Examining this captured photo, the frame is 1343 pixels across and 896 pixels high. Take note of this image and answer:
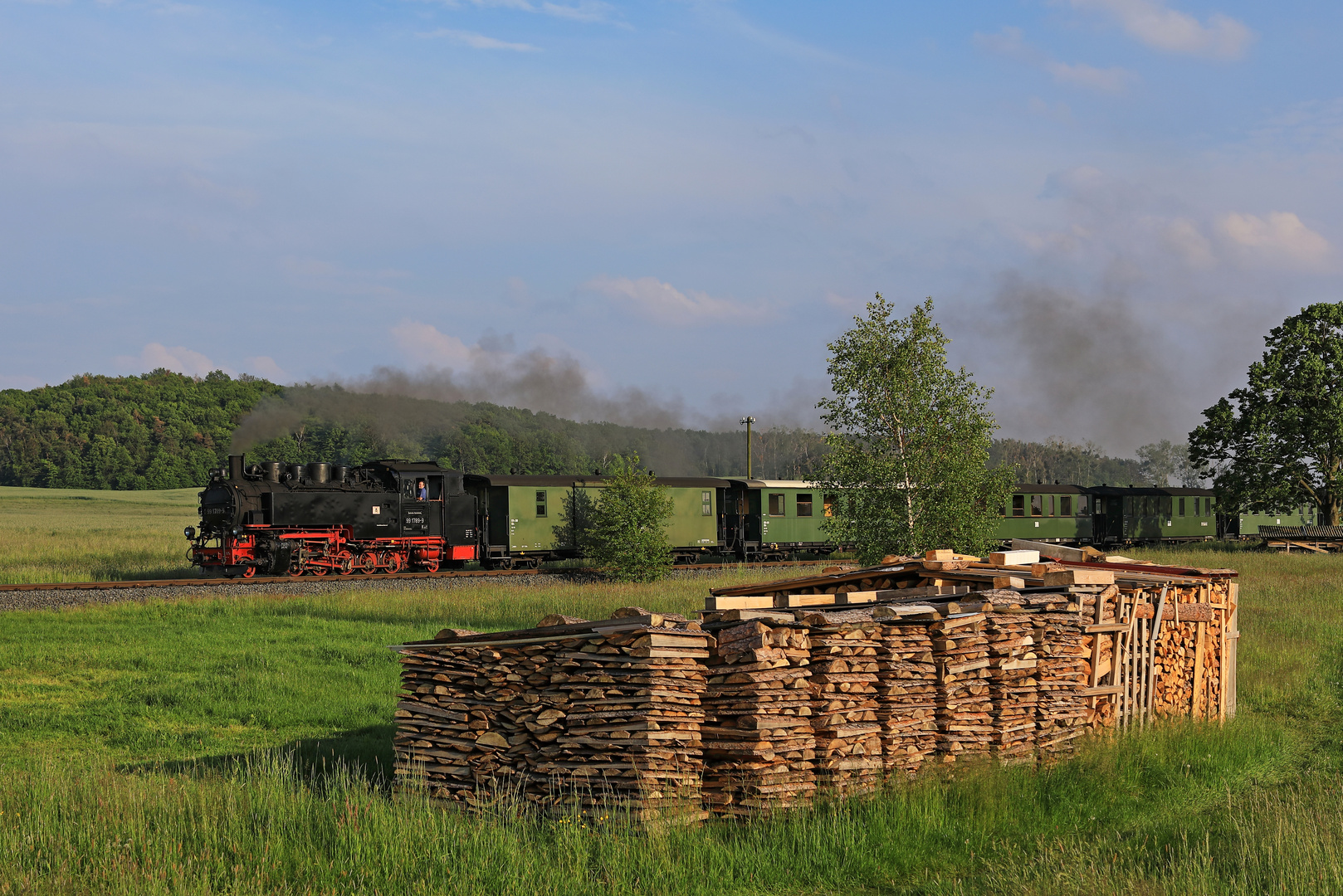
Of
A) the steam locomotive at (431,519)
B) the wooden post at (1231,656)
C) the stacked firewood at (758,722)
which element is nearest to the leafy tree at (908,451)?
the steam locomotive at (431,519)

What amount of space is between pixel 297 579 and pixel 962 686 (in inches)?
855

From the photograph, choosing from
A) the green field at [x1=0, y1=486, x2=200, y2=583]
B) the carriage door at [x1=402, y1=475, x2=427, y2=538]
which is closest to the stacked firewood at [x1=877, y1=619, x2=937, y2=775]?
the carriage door at [x1=402, y1=475, x2=427, y2=538]

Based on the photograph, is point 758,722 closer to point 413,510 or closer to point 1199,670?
point 1199,670

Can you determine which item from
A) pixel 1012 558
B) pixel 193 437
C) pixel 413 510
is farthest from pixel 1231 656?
pixel 193 437

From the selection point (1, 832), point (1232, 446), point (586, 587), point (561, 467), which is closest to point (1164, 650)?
point (1, 832)

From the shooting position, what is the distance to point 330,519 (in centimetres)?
2942

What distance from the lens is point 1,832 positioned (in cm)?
751

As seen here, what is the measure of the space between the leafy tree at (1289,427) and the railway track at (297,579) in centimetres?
2366

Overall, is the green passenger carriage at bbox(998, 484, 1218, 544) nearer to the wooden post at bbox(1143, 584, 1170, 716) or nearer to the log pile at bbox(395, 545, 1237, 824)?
the wooden post at bbox(1143, 584, 1170, 716)

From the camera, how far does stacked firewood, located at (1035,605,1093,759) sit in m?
10.3

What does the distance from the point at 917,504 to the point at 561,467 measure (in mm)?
85148

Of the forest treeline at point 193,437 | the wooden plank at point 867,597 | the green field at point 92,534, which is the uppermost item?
the forest treeline at point 193,437

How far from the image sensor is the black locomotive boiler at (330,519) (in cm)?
2845

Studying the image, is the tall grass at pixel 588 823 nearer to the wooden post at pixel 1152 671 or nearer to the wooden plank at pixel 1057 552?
the wooden post at pixel 1152 671
